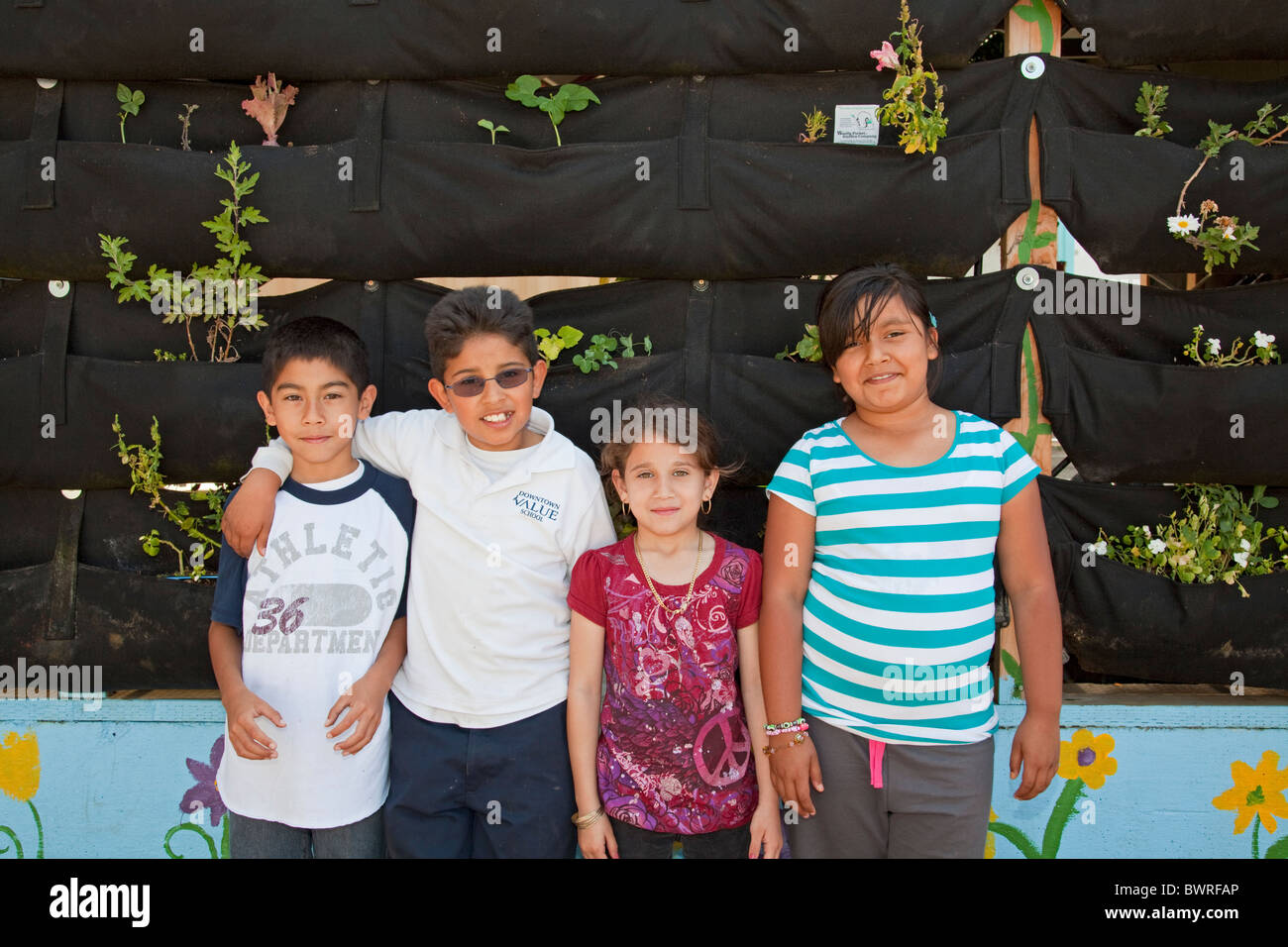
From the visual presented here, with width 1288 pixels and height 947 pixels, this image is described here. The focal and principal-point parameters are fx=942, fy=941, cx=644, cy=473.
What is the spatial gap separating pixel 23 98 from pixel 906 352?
2808 millimetres

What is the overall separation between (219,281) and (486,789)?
1.73 m

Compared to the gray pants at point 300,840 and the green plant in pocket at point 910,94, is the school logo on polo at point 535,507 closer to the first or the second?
the gray pants at point 300,840

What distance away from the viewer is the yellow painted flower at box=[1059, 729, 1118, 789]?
113 inches

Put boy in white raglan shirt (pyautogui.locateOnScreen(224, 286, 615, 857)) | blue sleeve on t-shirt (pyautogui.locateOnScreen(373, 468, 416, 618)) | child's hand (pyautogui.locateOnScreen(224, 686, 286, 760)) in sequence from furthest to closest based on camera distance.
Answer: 1. blue sleeve on t-shirt (pyautogui.locateOnScreen(373, 468, 416, 618))
2. boy in white raglan shirt (pyautogui.locateOnScreen(224, 286, 615, 857))
3. child's hand (pyautogui.locateOnScreen(224, 686, 286, 760))

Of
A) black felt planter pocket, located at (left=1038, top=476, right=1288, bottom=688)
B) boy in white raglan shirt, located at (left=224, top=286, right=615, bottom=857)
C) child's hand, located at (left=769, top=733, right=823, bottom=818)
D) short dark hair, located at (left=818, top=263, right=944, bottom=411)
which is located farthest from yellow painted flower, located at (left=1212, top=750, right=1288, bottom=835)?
boy in white raglan shirt, located at (left=224, top=286, right=615, bottom=857)

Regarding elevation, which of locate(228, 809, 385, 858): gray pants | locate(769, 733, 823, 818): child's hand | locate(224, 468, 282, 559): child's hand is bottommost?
locate(228, 809, 385, 858): gray pants

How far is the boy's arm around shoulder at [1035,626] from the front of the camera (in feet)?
7.50

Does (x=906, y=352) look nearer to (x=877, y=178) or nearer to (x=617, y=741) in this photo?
(x=877, y=178)

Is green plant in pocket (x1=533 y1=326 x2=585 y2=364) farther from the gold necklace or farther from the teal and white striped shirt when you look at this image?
the teal and white striped shirt

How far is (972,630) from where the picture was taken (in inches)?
90.4

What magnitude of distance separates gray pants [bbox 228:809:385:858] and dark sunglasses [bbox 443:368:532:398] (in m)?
1.08

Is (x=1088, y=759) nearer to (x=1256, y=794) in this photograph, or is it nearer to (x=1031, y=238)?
(x=1256, y=794)

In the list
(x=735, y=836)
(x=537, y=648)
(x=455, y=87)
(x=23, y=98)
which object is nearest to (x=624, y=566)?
(x=537, y=648)

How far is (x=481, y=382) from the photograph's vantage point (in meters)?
2.39
